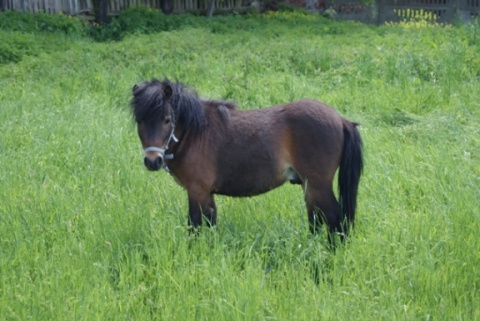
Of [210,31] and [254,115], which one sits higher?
[254,115]

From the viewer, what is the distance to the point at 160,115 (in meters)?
5.23

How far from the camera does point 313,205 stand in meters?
5.51

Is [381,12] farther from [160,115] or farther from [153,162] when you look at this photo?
[153,162]

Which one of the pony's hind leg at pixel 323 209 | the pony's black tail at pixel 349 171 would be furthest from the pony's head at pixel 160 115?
the pony's black tail at pixel 349 171

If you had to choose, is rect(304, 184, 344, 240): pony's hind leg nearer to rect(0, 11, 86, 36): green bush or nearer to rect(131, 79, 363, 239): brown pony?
rect(131, 79, 363, 239): brown pony

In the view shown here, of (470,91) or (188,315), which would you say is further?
(470,91)

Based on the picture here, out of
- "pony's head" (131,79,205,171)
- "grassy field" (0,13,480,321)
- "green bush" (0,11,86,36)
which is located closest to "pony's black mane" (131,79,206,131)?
"pony's head" (131,79,205,171)

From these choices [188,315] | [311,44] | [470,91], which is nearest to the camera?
[188,315]

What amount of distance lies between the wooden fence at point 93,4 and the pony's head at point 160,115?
16.7 meters

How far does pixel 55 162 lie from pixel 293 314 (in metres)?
4.03

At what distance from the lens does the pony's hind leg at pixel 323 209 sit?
5477 mm

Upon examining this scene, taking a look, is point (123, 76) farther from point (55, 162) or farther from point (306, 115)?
point (306, 115)

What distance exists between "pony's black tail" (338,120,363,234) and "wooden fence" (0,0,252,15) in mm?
16955

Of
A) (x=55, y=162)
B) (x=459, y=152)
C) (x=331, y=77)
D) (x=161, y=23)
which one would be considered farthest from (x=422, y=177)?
(x=161, y=23)
